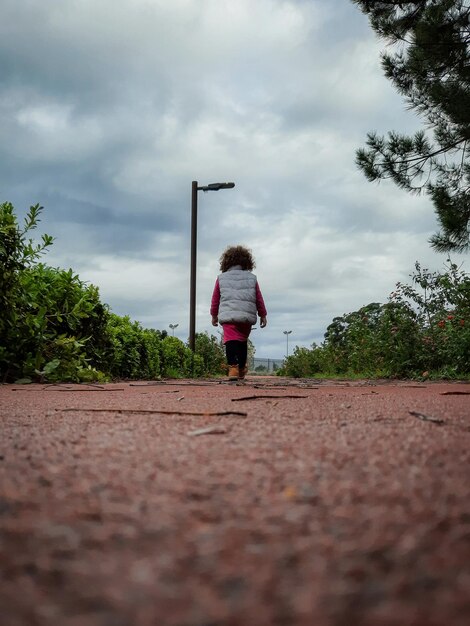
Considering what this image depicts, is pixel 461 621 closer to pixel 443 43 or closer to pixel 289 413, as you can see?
pixel 289 413

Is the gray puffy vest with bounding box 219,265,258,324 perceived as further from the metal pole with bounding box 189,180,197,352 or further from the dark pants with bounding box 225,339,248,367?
the metal pole with bounding box 189,180,197,352

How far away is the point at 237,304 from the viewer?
696 centimetres

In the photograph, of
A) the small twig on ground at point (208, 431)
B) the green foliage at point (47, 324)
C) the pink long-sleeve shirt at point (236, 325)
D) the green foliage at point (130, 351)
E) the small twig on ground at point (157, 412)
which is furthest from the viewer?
the green foliage at point (130, 351)

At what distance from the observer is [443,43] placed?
902 centimetres

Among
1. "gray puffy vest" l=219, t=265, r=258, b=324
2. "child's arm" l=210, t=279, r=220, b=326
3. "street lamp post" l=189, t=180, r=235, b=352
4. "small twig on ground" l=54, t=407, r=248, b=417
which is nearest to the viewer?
"small twig on ground" l=54, t=407, r=248, b=417

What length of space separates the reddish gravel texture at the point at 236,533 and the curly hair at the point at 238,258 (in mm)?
5939

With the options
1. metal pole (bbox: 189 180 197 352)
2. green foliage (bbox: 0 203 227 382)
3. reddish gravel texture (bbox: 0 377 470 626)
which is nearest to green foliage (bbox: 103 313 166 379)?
green foliage (bbox: 0 203 227 382)

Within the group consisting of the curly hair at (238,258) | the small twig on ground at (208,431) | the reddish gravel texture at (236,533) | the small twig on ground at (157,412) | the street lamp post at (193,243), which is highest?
the street lamp post at (193,243)

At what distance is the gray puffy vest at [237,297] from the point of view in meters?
6.96

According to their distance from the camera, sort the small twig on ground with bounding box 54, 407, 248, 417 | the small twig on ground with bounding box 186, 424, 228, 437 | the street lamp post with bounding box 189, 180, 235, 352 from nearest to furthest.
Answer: the small twig on ground with bounding box 186, 424, 228, 437 < the small twig on ground with bounding box 54, 407, 248, 417 < the street lamp post with bounding box 189, 180, 235, 352

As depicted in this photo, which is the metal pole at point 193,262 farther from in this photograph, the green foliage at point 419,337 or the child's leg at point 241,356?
the child's leg at point 241,356

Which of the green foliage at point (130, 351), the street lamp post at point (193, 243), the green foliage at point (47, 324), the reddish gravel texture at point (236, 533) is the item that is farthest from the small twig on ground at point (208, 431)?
the street lamp post at point (193, 243)

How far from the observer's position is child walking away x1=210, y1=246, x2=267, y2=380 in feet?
22.9

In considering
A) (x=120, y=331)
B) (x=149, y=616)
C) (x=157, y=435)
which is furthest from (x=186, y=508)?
(x=120, y=331)
